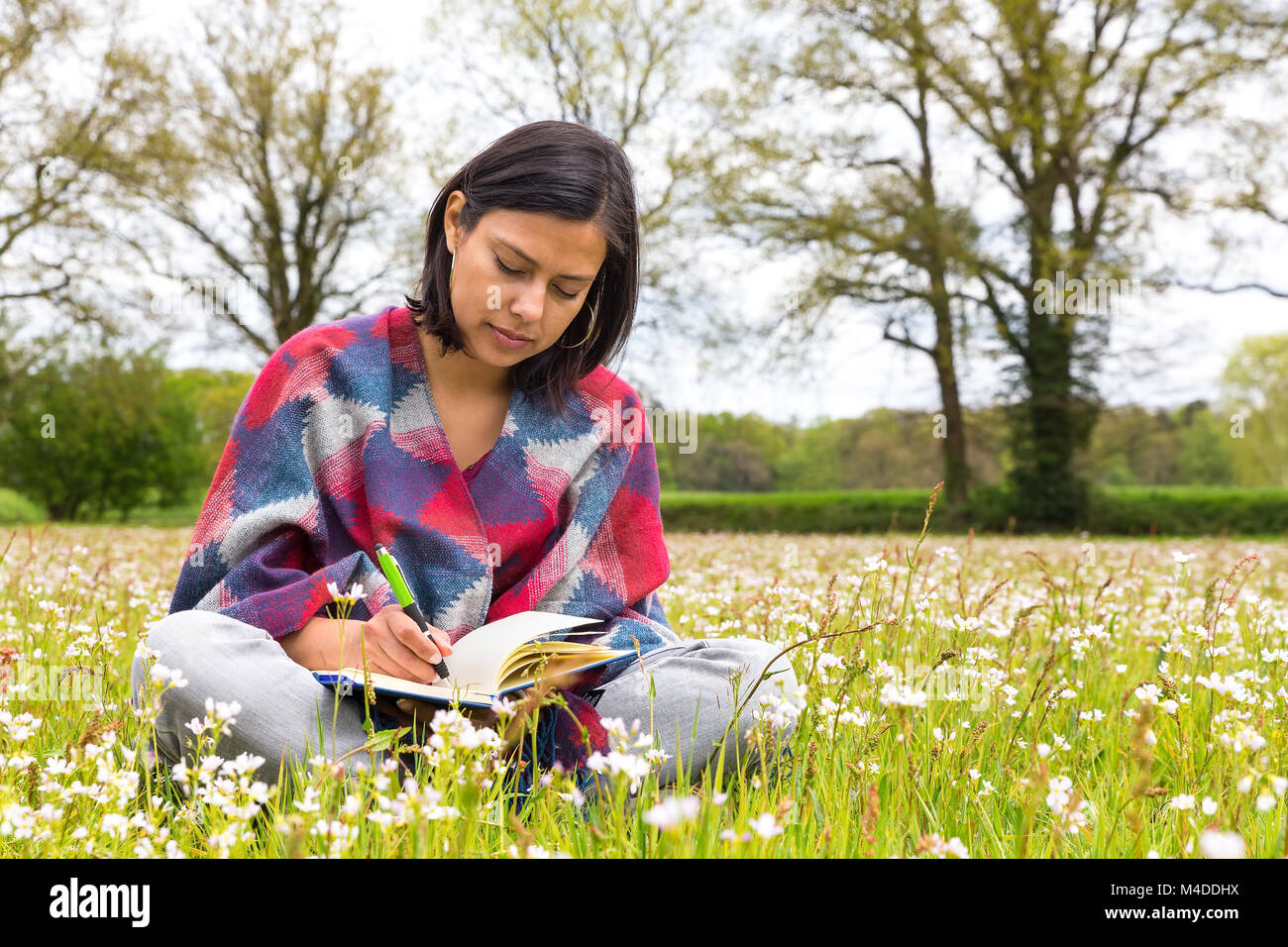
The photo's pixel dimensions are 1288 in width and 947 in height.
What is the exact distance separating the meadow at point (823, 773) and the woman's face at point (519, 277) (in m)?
1.02

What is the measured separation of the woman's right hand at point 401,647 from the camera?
1.94 meters

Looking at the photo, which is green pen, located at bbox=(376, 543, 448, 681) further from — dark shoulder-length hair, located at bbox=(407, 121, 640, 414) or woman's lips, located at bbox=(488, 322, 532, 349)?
dark shoulder-length hair, located at bbox=(407, 121, 640, 414)

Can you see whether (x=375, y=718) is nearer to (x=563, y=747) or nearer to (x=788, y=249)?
(x=563, y=747)

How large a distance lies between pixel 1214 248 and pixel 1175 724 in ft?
65.9

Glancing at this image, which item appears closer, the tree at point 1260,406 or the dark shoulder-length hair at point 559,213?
the dark shoulder-length hair at point 559,213

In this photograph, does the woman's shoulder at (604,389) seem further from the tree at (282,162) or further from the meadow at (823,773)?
the tree at (282,162)

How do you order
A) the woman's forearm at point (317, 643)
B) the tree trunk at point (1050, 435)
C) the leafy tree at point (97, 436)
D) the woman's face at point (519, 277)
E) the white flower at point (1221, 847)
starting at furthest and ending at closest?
the leafy tree at point (97, 436) → the tree trunk at point (1050, 435) → the woman's face at point (519, 277) → the woman's forearm at point (317, 643) → the white flower at point (1221, 847)

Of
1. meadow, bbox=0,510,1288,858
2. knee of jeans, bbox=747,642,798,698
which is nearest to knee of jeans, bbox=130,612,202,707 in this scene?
meadow, bbox=0,510,1288,858

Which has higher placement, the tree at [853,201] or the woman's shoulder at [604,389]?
the tree at [853,201]

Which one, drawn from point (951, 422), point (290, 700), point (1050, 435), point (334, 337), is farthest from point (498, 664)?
point (951, 422)

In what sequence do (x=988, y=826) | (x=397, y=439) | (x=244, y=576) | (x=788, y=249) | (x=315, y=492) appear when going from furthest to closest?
(x=788, y=249), (x=397, y=439), (x=315, y=492), (x=244, y=576), (x=988, y=826)

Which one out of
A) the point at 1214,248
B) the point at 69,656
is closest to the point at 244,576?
the point at 69,656

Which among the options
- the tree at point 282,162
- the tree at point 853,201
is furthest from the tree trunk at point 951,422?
the tree at point 282,162

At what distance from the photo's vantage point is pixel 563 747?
2.21 metres
